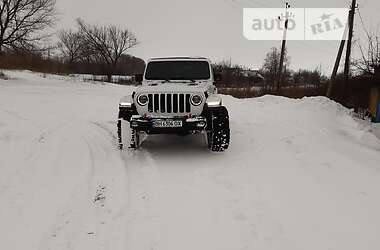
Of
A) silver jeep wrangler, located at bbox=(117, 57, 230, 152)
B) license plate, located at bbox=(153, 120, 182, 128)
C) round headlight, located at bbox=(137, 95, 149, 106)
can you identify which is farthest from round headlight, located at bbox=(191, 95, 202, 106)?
round headlight, located at bbox=(137, 95, 149, 106)

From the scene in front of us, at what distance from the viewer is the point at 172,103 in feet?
20.9

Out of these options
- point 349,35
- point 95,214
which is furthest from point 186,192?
point 349,35

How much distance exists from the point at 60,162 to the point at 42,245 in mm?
2836

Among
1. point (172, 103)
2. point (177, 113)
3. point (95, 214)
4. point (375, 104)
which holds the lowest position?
point (95, 214)

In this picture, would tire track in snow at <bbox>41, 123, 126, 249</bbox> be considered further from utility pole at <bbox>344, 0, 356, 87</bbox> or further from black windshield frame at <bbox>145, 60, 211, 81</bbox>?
utility pole at <bbox>344, 0, 356, 87</bbox>

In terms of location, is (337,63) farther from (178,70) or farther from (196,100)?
(196,100)

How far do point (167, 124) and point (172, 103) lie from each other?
15.7 inches

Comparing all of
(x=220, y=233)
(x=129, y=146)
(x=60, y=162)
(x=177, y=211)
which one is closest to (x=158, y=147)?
(x=129, y=146)

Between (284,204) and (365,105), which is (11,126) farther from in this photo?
(365,105)

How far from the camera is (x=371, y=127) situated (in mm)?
10812

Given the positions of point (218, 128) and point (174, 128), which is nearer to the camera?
point (174, 128)

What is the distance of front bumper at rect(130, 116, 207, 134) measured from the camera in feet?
20.5

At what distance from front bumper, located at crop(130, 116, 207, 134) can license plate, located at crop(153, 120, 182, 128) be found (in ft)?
0.13

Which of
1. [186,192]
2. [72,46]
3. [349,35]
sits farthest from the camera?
[72,46]
